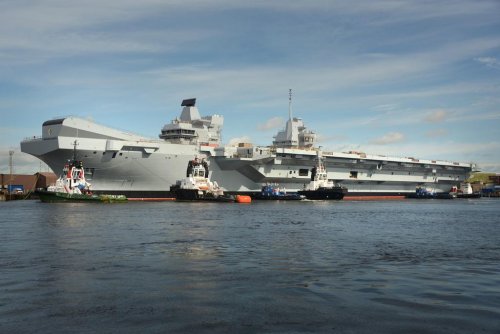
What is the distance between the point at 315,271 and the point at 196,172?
4814cm

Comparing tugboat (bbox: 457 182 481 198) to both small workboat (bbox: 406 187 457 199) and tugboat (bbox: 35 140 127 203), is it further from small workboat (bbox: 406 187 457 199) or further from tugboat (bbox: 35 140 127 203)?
tugboat (bbox: 35 140 127 203)

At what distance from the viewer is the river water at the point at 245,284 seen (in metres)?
9.30

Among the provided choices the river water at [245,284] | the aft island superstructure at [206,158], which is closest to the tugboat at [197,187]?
the aft island superstructure at [206,158]

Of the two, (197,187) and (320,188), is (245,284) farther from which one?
(320,188)

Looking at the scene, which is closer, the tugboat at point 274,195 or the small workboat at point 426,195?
the tugboat at point 274,195

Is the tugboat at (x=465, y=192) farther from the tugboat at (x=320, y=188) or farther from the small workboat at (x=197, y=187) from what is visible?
the small workboat at (x=197, y=187)

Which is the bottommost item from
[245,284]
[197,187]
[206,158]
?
[245,284]

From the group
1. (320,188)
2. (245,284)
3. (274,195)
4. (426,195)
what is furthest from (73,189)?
(426,195)

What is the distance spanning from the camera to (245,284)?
41.4ft

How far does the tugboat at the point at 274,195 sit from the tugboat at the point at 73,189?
22607 mm

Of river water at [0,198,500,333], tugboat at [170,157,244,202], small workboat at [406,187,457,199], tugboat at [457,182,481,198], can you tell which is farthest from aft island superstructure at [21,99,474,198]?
river water at [0,198,500,333]

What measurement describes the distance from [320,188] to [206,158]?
1753 cm

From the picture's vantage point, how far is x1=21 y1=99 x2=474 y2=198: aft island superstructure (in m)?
58.8

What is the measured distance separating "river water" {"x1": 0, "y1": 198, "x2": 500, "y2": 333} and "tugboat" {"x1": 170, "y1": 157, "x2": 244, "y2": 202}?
36217 mm
